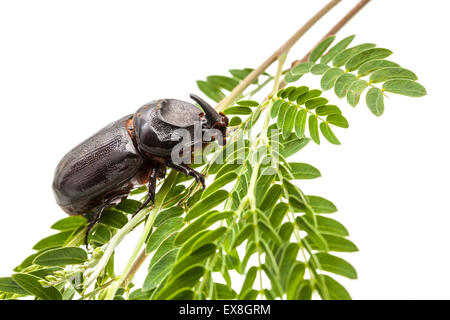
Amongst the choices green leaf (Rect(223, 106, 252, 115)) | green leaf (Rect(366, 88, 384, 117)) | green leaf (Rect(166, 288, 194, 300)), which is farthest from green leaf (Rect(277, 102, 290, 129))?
green leaf (Rect(166, 288, 194, 300))

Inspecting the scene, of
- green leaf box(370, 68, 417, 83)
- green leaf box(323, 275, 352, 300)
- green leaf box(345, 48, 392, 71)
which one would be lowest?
green leaf box(323, 275, 352, 300)

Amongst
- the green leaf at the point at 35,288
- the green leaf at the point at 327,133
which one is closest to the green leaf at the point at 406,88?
the green leaf at the point at 327,133

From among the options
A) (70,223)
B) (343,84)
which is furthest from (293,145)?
(70,223)

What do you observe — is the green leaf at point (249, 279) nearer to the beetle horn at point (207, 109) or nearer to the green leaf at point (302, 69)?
the beetle horn at point (207, 109)

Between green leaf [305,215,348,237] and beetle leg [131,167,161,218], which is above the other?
beetle leg [131,167,161,218]

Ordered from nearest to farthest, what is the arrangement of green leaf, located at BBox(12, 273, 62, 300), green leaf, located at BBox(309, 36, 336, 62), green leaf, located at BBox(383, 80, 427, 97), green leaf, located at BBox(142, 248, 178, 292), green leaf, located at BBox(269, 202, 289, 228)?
green leaf, located at BBox(269, 202, 289, 228) < green leaf, located at BBox(142, 248, 178, 292) < green leaf, located at BBox(12, 273, 62, 300) < green leaf, located at BBox(383, 80, 427, 97) < green leaf, located at BBox(309, 36, 336, 62)

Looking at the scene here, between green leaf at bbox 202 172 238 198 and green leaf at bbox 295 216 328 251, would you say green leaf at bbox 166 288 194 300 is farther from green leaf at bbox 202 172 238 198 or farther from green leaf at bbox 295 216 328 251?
green leaf at bbox 202 172 238 198
